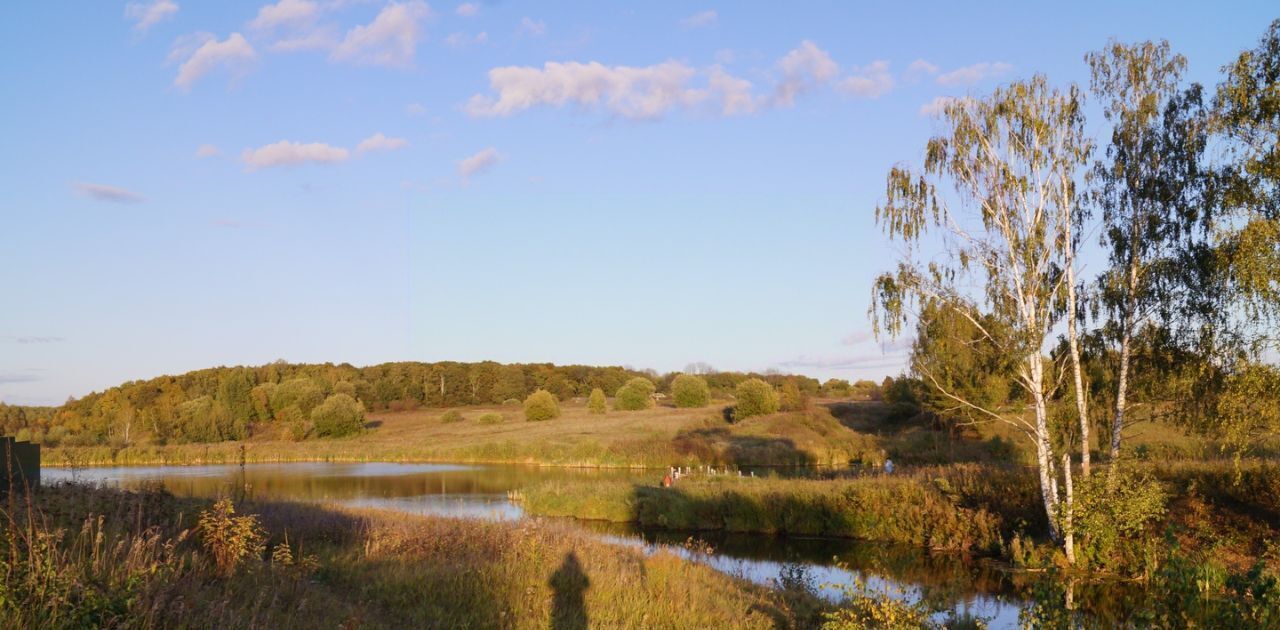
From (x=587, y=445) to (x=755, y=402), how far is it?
1568 centimetres

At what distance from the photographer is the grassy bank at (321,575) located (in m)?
7.24

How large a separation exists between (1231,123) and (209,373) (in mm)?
112531

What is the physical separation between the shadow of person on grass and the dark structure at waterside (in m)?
7.79

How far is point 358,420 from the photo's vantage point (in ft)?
269

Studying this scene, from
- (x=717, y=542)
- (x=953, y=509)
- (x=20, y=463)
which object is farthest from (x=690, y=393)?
(x=20, y=463)

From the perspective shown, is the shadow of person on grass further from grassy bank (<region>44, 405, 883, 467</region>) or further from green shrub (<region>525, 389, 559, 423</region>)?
green shrub (<region>525, 389, 559, 423</region>)

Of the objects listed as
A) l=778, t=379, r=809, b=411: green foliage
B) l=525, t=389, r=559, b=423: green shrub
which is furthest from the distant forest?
l=778, t=379, r=809, b=411: green foliage

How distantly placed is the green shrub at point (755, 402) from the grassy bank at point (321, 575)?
166ft

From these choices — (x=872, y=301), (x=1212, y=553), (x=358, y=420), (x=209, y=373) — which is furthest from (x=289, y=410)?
(x=1212, y=553)

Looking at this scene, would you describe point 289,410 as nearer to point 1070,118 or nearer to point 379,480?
point 379,480

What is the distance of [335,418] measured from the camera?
262 feet

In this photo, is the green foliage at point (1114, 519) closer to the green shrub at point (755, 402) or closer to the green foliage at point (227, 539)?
the green foliage at point (227, 539)

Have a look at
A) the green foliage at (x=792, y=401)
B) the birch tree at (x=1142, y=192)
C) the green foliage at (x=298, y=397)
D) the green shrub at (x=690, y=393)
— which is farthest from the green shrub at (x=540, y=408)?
the birch tree at (x=1142, y=192)

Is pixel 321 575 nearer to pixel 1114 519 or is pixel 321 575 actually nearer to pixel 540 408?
pixel 1114 519
